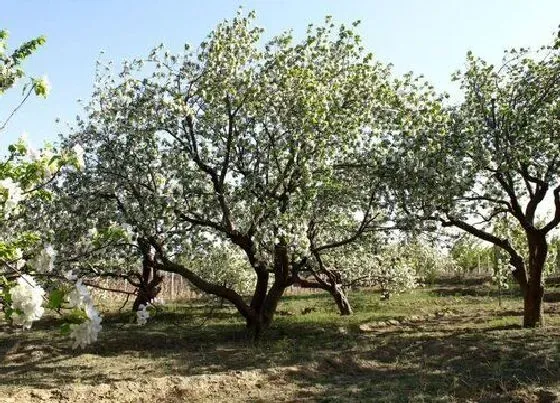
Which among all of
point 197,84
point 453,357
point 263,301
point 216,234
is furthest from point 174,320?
point 453,357

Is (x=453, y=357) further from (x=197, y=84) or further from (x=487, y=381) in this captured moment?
(x=197, y=84)

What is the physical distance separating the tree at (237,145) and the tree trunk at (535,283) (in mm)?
6859

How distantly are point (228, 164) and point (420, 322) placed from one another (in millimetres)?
13232

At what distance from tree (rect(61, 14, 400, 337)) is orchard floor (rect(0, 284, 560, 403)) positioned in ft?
11.2

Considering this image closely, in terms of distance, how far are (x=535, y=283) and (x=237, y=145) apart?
12.8 meters

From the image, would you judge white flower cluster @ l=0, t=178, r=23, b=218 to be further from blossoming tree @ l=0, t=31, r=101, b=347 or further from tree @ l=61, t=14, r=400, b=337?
tree @ l=61, t=14, r=400, b=337

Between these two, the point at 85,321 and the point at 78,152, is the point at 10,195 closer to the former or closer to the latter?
the point at 78,152

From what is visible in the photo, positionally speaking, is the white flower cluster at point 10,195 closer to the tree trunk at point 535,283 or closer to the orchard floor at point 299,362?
the orchard floor at point 299,362

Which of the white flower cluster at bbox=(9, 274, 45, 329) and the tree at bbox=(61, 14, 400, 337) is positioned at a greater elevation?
the tree at bbox=(61, 14, 400, 337)

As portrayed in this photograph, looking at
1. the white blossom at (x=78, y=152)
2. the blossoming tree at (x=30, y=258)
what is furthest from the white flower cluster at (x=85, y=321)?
the white blossom at (x=78, y=152)

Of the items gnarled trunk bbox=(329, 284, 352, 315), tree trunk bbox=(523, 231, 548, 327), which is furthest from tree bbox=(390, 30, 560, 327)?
gnarled trunk bbox=(329, 284, 352, 315)

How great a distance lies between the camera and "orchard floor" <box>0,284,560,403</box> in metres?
13.0

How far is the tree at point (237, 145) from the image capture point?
1875cm

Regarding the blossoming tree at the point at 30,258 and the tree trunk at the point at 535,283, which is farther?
the tree trunk at the point at 535,283
